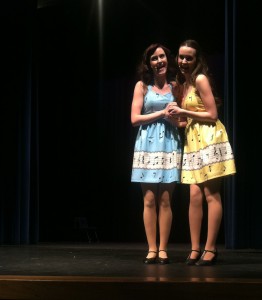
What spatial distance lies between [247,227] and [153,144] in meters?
1.81

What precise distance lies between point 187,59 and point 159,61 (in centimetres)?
17

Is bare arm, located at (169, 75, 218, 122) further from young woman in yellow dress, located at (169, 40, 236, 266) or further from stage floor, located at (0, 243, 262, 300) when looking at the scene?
stage floor, located at (0, 243, 262, 300)

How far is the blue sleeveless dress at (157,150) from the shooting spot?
312cm

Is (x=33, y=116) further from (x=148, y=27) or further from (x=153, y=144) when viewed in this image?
(x=153, y=144)

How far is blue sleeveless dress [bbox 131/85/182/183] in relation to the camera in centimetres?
312

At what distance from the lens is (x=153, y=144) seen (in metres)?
3.16

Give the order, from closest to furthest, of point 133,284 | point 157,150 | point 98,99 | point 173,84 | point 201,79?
point 133,284 < point 201,79 < point 157,150 < point 173,84 < point 98,99

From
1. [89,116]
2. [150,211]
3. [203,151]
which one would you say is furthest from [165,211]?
[89,116]

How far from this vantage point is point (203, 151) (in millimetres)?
3057

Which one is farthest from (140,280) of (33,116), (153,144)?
(33,116)

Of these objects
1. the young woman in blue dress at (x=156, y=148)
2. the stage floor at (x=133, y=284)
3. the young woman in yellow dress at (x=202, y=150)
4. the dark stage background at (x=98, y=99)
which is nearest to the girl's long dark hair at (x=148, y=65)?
the young woman in blue dress at (x=156, y=148)

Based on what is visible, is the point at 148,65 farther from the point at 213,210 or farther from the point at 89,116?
the point at 89,116

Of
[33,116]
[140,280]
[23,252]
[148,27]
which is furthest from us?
[148,27]

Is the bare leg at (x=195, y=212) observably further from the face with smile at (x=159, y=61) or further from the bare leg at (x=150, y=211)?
the face with smile at (x=159, y=61)
